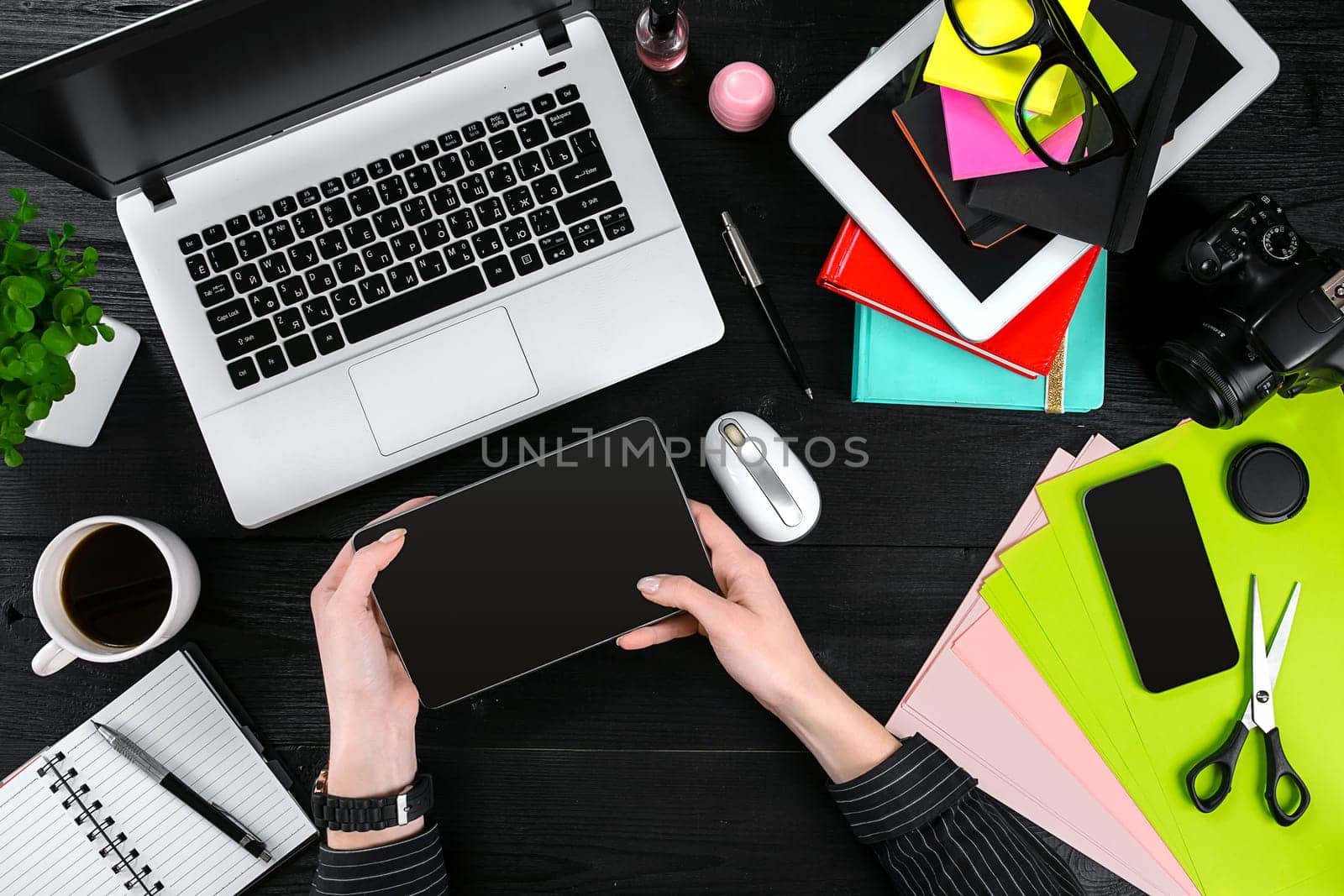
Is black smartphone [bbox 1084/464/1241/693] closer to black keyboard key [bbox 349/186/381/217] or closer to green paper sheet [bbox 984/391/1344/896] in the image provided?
green paper sheet [bbox 984/391/1344/896]

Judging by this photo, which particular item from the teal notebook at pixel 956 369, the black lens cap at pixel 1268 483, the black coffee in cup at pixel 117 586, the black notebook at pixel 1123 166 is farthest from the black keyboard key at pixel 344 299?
the black lens cap at pixel 1268 483

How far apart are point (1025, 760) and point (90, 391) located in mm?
1080

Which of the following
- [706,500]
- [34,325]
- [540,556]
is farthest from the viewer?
[706,500]

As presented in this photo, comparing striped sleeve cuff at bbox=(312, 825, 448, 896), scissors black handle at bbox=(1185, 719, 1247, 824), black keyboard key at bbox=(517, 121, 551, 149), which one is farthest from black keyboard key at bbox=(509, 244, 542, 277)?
scissors black handle at bbox=(1185, 719, 1247, 824)

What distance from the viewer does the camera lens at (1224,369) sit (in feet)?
2.64

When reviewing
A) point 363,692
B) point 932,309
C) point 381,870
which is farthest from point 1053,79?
point 381,870

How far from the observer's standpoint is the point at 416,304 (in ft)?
2.69

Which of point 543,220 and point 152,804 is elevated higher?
point 543,220

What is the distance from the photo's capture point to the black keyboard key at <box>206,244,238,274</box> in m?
0.81

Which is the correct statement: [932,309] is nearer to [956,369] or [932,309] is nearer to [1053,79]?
[956,369]

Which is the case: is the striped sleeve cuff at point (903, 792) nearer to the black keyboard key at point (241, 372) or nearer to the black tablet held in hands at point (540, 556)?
the black tablet held in hands at point (540, 556)

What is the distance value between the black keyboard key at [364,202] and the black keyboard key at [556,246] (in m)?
0.17

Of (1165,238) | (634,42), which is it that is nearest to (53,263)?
(634,42)

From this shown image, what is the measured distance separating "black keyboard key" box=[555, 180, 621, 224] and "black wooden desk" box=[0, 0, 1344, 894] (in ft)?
0.38
